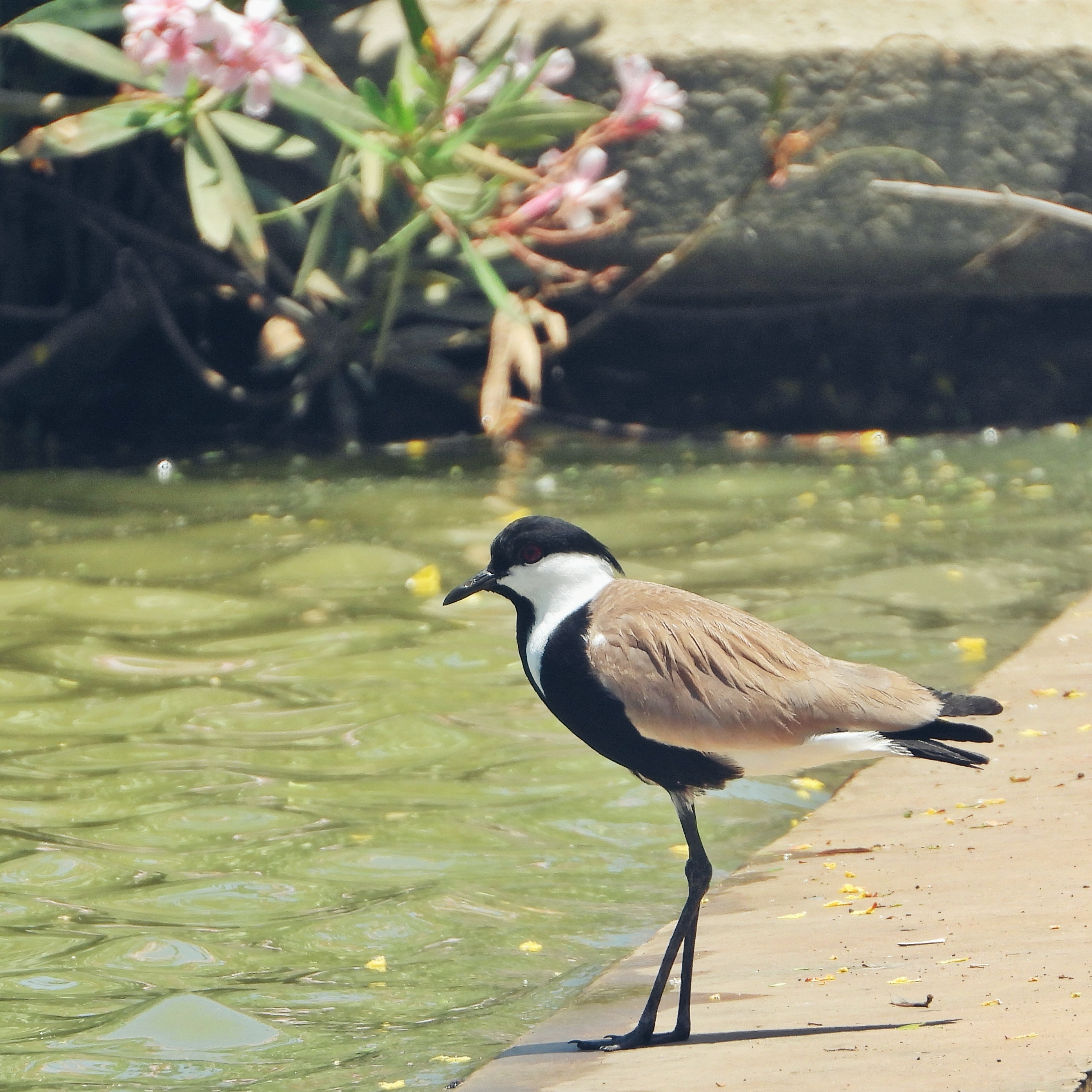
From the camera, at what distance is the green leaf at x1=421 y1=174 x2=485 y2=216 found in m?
6.43

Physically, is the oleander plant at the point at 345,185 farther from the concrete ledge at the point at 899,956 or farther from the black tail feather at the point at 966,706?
the black tail feather at the point at 966,706

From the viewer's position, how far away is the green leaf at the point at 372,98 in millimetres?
6199

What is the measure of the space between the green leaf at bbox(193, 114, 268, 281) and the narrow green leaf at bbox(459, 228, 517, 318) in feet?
2.49

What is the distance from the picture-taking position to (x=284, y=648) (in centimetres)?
478

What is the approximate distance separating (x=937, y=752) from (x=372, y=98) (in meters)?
4.30

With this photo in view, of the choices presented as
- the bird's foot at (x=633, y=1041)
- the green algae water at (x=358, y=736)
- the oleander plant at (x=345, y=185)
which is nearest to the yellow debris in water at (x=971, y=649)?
the green algae water at (x=358, y=736)

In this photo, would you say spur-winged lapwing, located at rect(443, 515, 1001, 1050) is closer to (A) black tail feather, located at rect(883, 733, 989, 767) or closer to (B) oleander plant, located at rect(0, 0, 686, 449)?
(A) black tail feather, located at rect(883, 733, 989, 767)

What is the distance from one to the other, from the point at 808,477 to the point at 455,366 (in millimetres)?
1966

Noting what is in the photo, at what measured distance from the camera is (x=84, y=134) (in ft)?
21.0

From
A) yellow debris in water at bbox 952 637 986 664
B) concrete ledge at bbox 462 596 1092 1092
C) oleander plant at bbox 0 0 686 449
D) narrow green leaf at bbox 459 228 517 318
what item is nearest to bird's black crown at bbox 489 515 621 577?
concrete ledge at bbox 462 596 1092 1092

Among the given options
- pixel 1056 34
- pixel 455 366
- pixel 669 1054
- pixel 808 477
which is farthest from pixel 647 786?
pixel 1056 34

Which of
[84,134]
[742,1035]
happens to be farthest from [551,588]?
[84,134]

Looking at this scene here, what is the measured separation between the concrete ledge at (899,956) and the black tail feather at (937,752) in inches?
12.1

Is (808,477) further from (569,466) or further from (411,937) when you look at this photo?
(411,937)
